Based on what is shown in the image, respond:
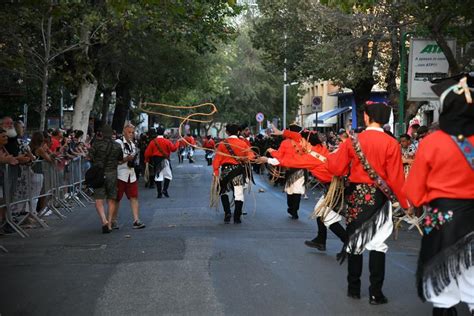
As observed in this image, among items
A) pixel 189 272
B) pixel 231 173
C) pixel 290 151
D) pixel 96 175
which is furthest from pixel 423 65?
pixel 189 272

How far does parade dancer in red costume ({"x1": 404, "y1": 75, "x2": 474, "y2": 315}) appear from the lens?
508 centimetres

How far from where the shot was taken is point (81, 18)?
20.1 metres

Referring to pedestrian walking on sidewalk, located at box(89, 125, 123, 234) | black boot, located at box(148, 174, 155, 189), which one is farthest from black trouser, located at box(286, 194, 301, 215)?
black boot, located at box(148, 174, 155, 189)

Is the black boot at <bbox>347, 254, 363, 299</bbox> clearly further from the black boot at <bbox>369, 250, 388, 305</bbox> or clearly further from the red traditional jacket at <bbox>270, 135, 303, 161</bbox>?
the red traditional jacket at <bbox>270, 135, 303, 161</bbox>

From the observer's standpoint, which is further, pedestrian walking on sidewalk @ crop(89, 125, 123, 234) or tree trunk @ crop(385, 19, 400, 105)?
tree trunk @ crop(385, 19, 400, 105)

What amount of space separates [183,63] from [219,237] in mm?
20497

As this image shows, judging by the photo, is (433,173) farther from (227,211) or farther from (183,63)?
(183,63)

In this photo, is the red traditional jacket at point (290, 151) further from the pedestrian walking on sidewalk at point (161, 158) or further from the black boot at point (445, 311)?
→ the pedestrian walking on sidewalk at point (161, 158)

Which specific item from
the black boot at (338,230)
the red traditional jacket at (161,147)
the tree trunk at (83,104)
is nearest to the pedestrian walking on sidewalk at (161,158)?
the red traditional jacket at (161,147)

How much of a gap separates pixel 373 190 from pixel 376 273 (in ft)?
2.48

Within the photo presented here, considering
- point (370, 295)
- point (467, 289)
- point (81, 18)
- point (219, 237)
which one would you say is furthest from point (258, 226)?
point (81, 18)

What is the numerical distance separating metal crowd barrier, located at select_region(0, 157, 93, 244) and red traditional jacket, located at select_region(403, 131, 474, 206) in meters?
6.71

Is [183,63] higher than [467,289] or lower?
higher

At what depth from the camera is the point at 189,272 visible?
8234 millimetres
